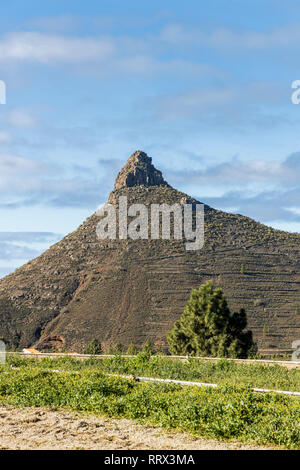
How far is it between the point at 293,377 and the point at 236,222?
99281mm

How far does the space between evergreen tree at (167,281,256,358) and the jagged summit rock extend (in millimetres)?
89987

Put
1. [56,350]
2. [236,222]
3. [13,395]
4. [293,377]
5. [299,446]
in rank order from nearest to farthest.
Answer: [299,446], [13,395], [293,377], [56,350], [236,222]

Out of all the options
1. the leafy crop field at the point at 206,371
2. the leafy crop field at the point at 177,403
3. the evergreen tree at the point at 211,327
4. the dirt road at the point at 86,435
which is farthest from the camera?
the evergreen tree at the point at 211,327

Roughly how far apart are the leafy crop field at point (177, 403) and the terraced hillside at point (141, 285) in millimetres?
54599

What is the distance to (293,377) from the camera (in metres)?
17.5

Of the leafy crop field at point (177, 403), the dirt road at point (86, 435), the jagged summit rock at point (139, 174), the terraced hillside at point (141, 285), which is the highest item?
the jagged summit rock at point (139, 174)

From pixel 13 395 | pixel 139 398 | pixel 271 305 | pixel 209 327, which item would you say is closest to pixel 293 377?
pixel 139 398

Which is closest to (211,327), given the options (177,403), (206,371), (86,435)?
(206,371)

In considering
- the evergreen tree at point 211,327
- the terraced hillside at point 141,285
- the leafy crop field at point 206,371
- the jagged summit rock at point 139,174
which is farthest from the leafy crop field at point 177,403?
the jagged summit rock at point 139,174

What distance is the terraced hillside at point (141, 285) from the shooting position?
245 feet

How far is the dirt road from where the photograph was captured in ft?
29.6

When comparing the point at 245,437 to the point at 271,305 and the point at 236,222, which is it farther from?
the point at 236,222

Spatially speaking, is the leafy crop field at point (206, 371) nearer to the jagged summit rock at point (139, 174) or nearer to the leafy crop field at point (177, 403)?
the leafy crop field at point (177, 403)

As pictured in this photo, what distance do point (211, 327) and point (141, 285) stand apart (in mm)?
51559
